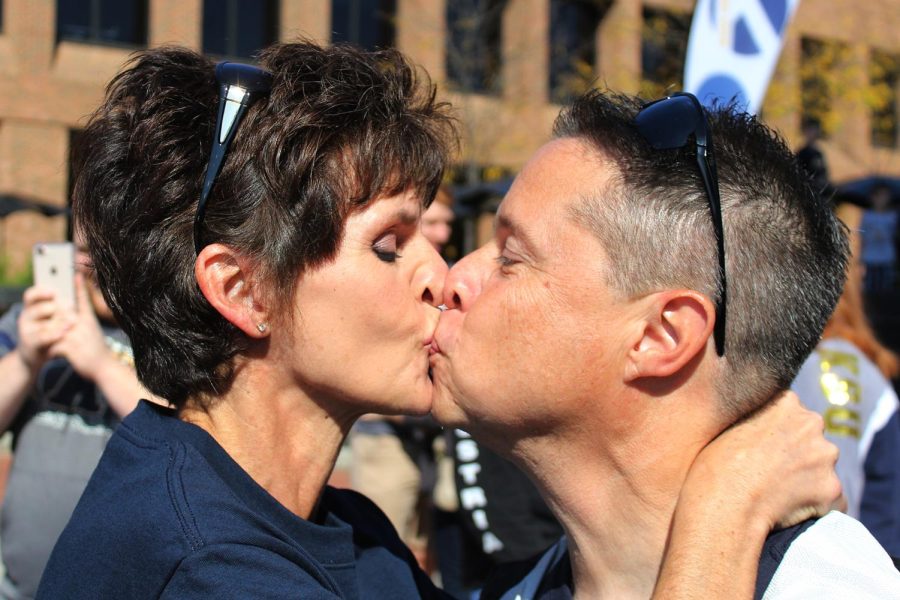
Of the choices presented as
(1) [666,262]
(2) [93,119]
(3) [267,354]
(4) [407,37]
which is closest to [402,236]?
(3) [267,354]

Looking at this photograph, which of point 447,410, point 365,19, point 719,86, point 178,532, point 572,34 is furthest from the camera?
point 572,34

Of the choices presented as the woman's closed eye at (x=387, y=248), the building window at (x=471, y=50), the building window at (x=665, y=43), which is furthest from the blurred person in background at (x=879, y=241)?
the woman's closed eye at (x=387, y=248)

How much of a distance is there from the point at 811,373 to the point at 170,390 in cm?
286

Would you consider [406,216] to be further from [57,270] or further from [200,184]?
[57,270]

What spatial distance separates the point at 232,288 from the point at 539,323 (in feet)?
2.13

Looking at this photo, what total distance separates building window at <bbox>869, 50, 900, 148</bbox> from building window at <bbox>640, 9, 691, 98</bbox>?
3.84m

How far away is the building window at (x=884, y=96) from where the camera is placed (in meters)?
19.7

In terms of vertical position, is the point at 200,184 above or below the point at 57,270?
above

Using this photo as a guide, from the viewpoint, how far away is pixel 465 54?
1858cm

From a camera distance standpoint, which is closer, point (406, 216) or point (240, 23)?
point (406, 216)

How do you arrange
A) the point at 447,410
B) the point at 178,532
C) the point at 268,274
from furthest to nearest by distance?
the point at 447,410
the point at 268,274
the point at 178,532

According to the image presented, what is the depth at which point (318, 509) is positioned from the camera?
2.29 m

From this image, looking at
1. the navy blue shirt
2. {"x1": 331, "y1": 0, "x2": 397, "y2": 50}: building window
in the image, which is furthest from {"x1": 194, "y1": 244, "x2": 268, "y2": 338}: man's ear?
{"x1": 331, "y1": 0, "x2": 397, "y2": 50}: building window

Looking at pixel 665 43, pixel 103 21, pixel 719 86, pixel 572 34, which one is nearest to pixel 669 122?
pixel 719 86
